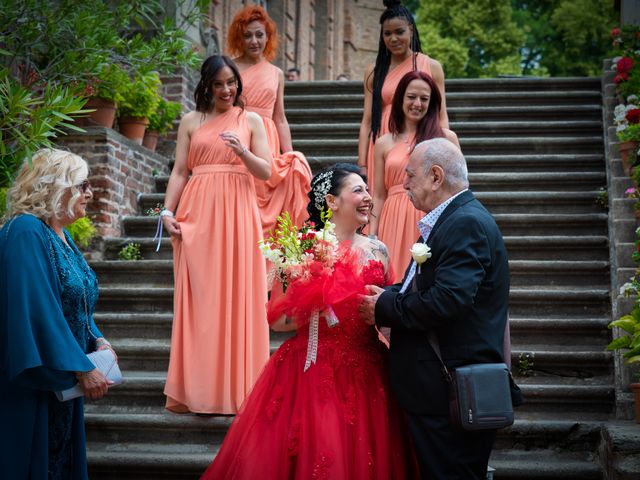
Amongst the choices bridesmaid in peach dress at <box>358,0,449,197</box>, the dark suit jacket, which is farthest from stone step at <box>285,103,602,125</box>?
the dark suit jacket

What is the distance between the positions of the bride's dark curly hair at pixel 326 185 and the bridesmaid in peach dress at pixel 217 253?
1.15m

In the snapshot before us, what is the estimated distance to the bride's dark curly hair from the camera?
4137 mm

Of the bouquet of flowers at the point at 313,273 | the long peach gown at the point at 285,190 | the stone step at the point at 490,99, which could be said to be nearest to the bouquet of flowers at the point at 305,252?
the bouquet of flowers at the point at 313,273

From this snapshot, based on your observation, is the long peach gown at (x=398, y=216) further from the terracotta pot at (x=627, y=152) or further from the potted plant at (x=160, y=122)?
the potted plant at (x=160, y=122)

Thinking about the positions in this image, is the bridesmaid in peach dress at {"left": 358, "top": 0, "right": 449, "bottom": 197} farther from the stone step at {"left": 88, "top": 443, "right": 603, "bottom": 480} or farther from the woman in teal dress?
the woman in teal dress

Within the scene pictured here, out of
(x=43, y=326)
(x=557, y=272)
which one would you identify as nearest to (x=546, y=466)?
(x=557, y=272)

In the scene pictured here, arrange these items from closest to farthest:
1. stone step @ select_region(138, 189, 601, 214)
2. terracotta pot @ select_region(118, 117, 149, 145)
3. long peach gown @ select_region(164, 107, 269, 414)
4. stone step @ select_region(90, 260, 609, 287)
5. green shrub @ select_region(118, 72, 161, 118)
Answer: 1. long peach gown @ select_region(164, 107, 269, 414)
2. stone step @ select_region(90, 260, 609, 287)
3. stone step @ select_region(138, 189, 601, 214)
4. green shrub @ select_region(118, 72, 161, 118)
5. terracotta pot @ select_region(118, 117, 149, 145)

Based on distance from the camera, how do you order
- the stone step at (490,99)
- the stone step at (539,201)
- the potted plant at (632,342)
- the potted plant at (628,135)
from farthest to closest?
the stone step at (490,99)
the stone step at (539,201)
the potted plant at (628,135)
the potted plant at (632,342)

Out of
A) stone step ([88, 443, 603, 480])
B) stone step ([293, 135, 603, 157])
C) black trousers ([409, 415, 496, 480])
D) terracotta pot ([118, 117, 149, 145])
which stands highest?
terracotta pot ([118, 117, 149, 145])

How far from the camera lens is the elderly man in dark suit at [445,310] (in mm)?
3283

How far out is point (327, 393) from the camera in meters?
3.67

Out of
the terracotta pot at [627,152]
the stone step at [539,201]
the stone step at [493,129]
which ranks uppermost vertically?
the stone step at [493,129]

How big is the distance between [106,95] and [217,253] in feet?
9.29

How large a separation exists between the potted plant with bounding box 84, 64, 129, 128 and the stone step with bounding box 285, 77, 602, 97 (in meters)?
3.51
